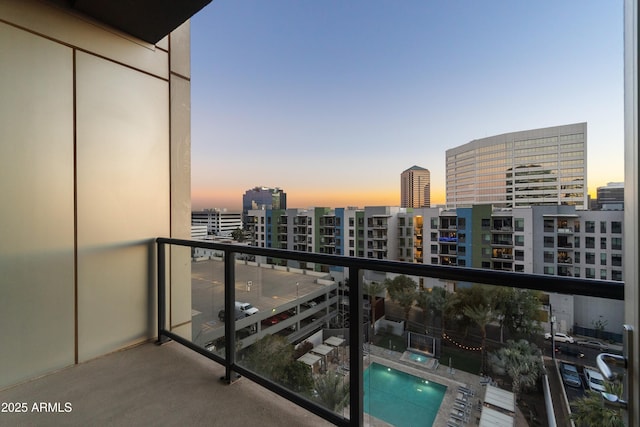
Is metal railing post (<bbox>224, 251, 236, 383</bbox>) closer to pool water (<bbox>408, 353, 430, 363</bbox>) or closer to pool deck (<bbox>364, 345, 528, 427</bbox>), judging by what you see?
pool deck (<bbox>364, 345, 528, 427</bbox>)

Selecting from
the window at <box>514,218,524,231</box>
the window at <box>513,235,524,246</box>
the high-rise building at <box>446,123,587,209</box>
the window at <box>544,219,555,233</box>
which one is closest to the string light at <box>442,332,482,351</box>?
the high-rise building at <box>446,123,587,209</box>

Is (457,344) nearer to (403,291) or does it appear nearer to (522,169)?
(403,291)

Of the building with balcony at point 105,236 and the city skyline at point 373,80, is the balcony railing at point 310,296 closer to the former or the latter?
the building with balcony at point 105,236

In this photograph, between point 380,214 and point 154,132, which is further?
point 380,214

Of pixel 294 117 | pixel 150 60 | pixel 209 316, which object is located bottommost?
pixel 209 316

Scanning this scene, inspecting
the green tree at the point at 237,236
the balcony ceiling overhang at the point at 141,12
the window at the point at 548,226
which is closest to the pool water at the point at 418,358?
the green tree at the point at 237,236

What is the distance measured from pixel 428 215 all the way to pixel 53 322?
23142 millimetres

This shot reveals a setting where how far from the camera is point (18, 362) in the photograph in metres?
2.07

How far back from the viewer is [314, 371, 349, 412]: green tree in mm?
1550

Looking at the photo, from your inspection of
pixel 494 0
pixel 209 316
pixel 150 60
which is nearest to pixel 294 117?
pixel 494 0

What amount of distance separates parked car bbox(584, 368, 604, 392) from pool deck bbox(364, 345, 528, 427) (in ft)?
1.04

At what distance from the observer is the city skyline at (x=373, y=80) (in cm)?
803

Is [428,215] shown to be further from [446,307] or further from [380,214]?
[446,307]

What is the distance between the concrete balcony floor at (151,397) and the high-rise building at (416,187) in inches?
854
